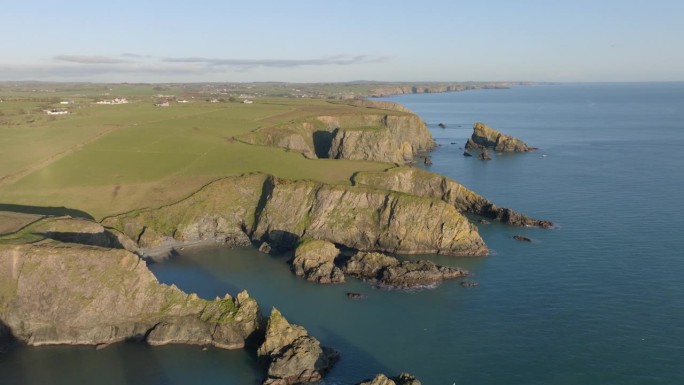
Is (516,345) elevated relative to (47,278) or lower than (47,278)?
lower

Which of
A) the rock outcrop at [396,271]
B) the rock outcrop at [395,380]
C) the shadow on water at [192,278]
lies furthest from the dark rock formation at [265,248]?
the rock outcrop at [395,380]

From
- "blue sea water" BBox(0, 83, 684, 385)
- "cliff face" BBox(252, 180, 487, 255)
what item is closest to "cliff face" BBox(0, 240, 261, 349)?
"blue sea water" BBox(0, 83, 684, 385)

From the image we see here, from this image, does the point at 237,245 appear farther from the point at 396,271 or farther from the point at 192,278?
the point at 396,271

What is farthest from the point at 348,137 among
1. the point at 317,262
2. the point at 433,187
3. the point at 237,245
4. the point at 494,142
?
the point at 317,262

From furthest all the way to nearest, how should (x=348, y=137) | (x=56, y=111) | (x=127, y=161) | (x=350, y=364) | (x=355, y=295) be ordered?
(x=56, y=111) < (x=348, y=137) < (x=127, y=161) < (x=355, y=295) < (x=350, y=364)

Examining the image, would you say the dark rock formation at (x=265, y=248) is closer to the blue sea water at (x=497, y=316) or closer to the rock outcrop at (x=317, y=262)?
the blue sea water at (x=497, y=316)

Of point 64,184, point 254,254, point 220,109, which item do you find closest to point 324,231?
point 254,254

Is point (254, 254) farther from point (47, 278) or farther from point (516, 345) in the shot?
point (516, 345)
